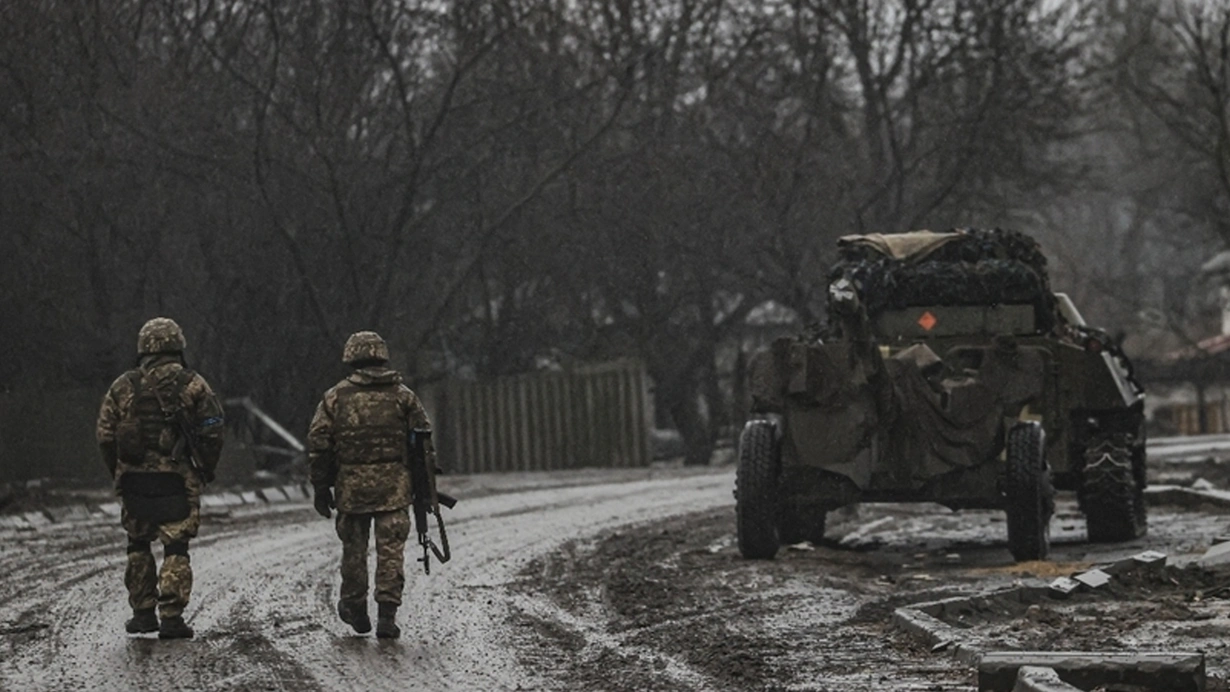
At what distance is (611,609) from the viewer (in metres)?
12.5

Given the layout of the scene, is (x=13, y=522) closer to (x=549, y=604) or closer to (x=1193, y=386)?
(x=549, y=604)

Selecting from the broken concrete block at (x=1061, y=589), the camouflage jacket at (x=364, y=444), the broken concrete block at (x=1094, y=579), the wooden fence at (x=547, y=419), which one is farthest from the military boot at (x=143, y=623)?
the wooden fence at (x=547, y=419)

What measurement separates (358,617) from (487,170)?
22.0 m

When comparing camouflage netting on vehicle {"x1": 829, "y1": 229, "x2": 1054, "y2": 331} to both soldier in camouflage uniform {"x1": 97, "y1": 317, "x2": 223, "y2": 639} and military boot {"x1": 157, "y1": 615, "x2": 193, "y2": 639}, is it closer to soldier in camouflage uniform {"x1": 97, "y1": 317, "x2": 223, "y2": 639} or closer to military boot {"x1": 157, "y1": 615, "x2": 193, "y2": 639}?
soldier in camouflage uniform {"x1": 97, "y1": 317, "x2": 223, "y2": 639}

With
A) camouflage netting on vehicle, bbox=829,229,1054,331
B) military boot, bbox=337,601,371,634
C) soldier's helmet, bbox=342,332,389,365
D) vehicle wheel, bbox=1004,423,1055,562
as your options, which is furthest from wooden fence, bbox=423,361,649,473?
military boot, bbox=337,601,371,634

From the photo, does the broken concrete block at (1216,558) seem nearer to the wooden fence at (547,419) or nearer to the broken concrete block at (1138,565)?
the broken concrete block at (1138,565)

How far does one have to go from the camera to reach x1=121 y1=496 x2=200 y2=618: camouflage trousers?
1112 centimetres

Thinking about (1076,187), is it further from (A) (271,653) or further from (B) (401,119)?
(A) (271,653)

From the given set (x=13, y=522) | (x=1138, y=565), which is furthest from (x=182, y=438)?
(x=13, y=522)

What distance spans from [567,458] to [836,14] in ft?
30.5

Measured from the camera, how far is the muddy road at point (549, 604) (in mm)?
9641

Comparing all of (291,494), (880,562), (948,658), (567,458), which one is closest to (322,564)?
(880,562)

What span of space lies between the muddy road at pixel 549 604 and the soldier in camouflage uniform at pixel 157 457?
33cm

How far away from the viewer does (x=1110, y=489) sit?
17328 mm
